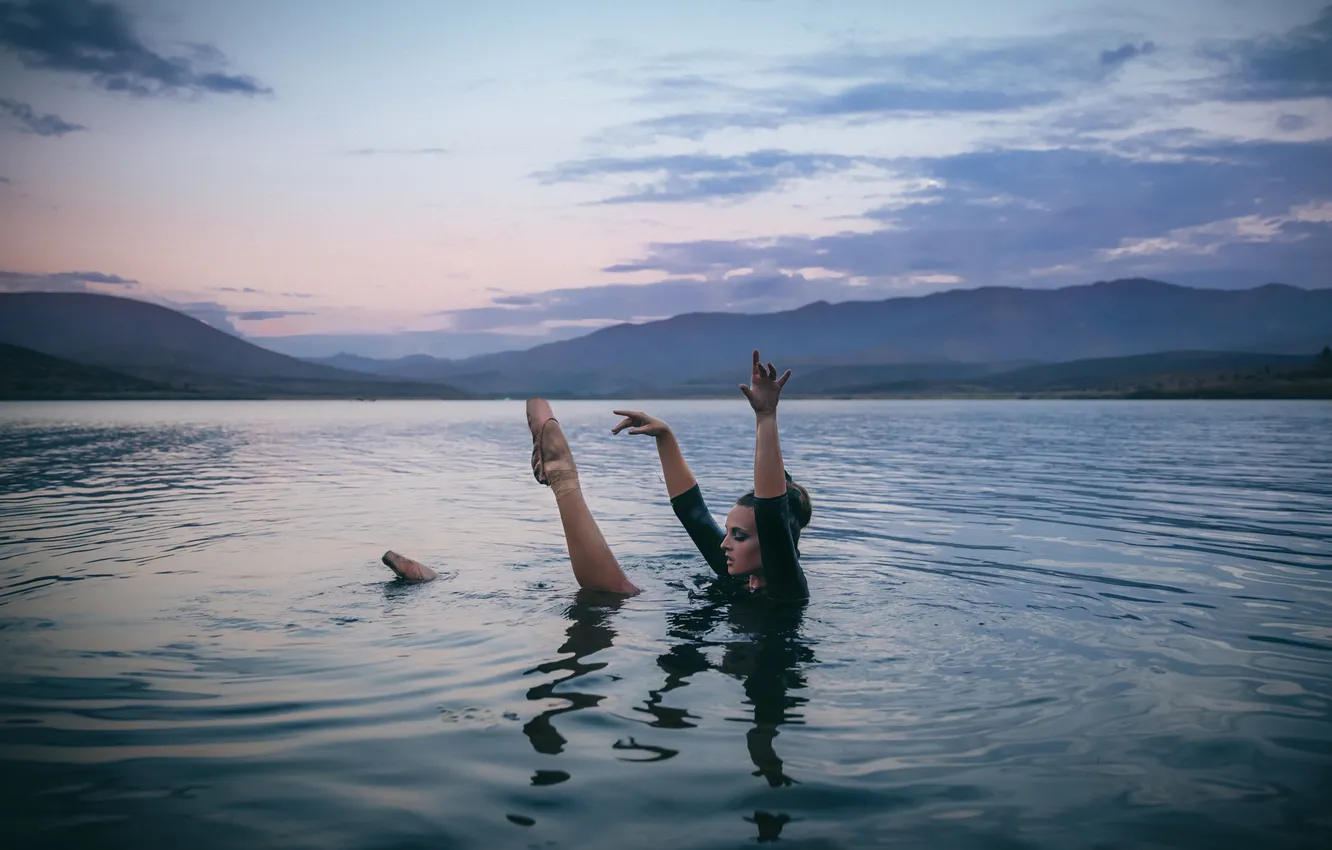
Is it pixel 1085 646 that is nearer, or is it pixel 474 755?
pixel 474 755

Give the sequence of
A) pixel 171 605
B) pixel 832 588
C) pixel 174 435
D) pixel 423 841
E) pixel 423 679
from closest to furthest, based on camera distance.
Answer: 1. pixel 423 841
2. pixel 423 679
3. pixel 171 605
4. pixel 832 588
5. pixel 174 435

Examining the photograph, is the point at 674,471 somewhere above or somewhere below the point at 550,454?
below

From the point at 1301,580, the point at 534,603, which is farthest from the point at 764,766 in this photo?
the point at 1301,580

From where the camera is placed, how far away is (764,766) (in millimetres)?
4809

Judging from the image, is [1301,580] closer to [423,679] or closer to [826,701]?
[826,701]

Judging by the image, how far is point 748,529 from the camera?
8133 mm

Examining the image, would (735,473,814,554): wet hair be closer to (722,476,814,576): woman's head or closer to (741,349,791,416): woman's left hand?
(722,476,814,576): woman's head

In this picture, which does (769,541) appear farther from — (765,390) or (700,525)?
(700,525)

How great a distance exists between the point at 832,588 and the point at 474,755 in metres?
5.63

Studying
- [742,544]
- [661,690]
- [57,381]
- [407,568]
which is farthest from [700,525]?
[57,381]

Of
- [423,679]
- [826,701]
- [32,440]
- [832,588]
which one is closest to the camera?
[826,701]

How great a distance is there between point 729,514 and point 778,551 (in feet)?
3.50

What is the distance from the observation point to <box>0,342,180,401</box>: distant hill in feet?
523

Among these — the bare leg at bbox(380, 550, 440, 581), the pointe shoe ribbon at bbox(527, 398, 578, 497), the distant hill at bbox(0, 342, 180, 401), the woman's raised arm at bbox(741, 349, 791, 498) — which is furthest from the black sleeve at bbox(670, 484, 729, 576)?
the distant hill at bbox(0, 342, 180, 401)
